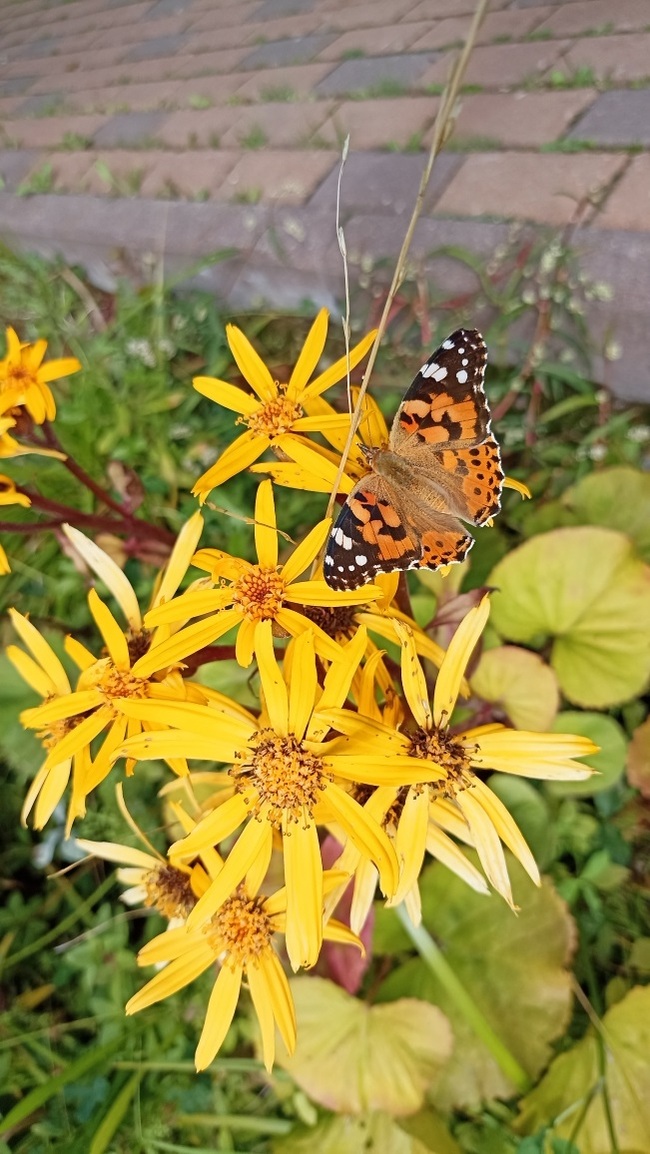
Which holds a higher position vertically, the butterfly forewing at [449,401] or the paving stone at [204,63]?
the paving stone at [204,63]

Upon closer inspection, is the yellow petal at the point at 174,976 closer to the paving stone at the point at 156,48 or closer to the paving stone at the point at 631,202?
the paving stone at the point at 631,202

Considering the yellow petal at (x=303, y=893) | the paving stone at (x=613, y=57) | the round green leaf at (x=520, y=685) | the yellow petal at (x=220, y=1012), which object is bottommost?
the yellow petal at (x=220, y=1012)

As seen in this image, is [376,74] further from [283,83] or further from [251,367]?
[251,367]

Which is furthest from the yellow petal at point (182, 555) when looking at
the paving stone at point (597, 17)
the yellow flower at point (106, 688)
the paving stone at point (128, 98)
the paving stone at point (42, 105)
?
the paving stone at point (42, 105)

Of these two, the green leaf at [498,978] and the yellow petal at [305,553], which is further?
the green leaf at [498,978]

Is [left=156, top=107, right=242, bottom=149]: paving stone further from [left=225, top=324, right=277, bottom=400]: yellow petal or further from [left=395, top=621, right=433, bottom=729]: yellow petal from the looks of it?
[left=395, top=621, right=433, bottom=729]: yellow petal

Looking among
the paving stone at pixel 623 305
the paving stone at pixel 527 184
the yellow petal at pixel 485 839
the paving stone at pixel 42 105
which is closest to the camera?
the yellow petal at pixel 485 839
